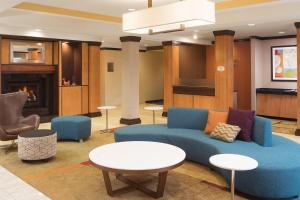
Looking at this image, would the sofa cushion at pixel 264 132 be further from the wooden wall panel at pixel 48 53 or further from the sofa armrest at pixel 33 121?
the wooden wall panel at pixel 48 53

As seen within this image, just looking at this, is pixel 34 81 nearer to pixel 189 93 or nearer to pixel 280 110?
pixel 189 93

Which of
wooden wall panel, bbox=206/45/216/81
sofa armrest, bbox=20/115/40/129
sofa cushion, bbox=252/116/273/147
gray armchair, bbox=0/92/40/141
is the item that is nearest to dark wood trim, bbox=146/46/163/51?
wooden wall panel, bbox=206/45/216/81

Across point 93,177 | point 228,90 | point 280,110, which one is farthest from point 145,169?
point 280,110

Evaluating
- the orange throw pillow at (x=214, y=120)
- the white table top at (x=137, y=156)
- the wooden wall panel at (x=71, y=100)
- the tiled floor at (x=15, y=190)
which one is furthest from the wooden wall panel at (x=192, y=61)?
the tiled floor at (x=15, y=190)

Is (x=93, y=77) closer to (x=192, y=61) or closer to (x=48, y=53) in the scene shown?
(x=48, y=53)

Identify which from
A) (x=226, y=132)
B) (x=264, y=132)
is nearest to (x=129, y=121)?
(x=226, y=132)

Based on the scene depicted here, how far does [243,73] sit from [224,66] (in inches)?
94.0

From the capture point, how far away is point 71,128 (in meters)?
6.29

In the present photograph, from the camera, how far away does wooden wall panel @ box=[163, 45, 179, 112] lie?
32.2 feet

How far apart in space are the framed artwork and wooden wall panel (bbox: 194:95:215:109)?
253cm

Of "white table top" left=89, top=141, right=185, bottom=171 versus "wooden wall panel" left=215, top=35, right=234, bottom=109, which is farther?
"wooden wall panel" left=215, top=35, right=234, bottom=109

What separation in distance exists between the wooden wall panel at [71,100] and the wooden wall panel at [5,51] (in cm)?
173

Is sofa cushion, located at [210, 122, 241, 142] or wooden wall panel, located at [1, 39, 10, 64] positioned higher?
wooden wall panel, located at [1, 39, 10, 64]

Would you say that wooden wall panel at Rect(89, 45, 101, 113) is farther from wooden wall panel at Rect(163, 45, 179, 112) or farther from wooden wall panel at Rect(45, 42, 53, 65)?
wooden wall panel at Rect(163, 45, 179, 112)
